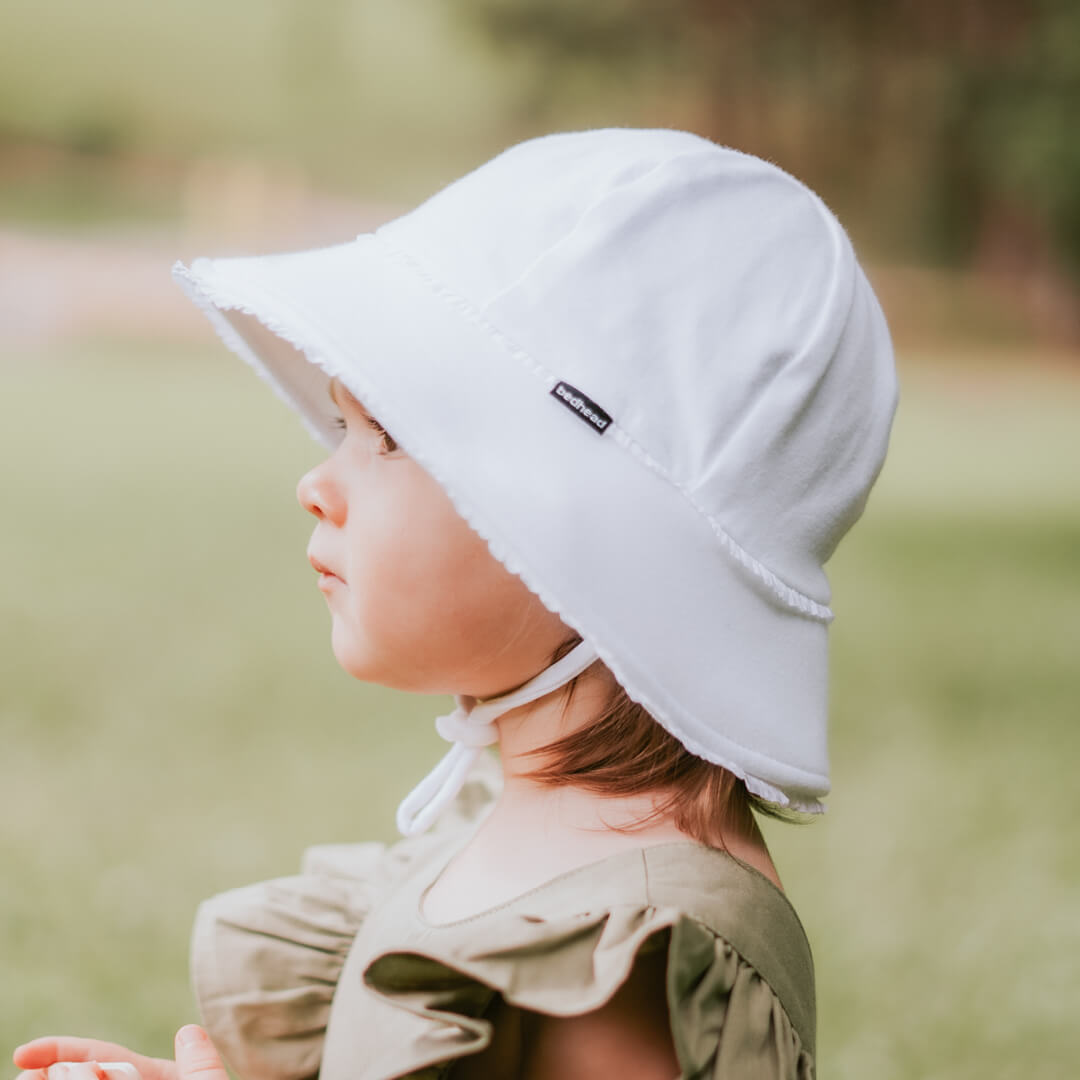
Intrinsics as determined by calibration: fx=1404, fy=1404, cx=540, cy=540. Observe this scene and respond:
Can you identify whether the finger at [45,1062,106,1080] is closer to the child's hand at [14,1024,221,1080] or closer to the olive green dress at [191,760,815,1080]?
the child's hand at [14,1024,221,1080]

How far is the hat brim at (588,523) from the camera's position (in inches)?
33.9

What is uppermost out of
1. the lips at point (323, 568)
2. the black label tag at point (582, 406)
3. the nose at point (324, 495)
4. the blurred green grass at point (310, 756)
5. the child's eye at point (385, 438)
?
the black label tag at point (582, 406)

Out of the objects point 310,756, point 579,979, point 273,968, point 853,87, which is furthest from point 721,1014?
point 853,87

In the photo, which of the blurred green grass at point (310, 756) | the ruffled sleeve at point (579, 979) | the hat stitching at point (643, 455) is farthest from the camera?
the blurred green grass at point (310, 756)

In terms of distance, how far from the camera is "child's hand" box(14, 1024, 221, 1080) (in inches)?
35.9

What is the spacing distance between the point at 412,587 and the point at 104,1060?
0.40 meters

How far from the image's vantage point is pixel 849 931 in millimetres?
2084

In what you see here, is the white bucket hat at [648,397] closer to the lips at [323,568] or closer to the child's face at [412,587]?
the child's face at [412,587]

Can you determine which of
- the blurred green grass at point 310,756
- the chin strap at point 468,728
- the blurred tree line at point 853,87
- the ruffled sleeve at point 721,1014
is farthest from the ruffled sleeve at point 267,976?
the blurred tree line at point 853,87

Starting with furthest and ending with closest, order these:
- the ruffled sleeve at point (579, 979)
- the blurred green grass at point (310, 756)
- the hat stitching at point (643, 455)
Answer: the blurred green grass at point (310, 756) → the hat stitching at point (643, 455) → the ruffled sleeve at point (579, 979)

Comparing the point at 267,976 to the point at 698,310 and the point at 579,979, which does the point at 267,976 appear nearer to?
the point at 579,979

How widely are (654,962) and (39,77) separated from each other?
273 inches

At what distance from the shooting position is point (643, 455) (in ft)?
2.88

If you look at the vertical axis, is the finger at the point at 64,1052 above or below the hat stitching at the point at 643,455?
below
